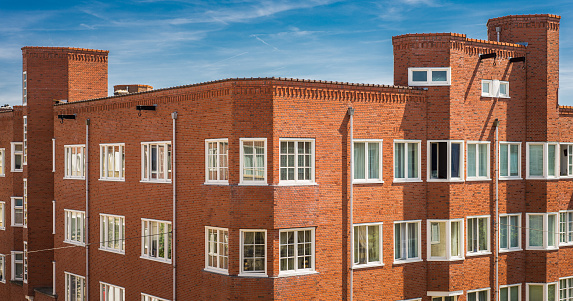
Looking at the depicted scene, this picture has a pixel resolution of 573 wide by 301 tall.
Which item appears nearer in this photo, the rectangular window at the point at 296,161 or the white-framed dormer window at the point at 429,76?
the rectangular window at the point at 296,161

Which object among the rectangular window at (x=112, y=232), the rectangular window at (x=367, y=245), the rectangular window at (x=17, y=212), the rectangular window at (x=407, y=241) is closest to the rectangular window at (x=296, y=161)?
the rectangular window at (x=367, y=245)

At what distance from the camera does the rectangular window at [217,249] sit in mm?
23531

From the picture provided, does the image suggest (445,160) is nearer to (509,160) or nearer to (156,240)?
(509,160)

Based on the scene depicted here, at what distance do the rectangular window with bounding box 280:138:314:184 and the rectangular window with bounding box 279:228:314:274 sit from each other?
187 cm

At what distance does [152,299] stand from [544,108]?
19412 mm

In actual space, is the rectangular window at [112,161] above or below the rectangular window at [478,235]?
above

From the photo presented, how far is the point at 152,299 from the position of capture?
27375 mm

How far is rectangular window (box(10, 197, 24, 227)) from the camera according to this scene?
133ft

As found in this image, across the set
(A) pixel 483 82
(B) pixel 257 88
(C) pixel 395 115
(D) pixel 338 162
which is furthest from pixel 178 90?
(A) pixel 483 82

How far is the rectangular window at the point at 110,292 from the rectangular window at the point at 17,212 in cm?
1262

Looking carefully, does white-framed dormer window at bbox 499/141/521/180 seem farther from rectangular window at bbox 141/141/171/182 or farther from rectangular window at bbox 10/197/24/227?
rectangular window at bbox 10/197/24/227

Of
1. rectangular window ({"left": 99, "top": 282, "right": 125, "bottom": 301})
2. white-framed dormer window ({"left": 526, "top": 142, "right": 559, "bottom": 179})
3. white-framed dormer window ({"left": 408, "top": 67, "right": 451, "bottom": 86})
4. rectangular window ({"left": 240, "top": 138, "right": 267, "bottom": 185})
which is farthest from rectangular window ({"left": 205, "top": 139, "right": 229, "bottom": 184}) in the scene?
white-framed dormer window ({"left": 526, "top": 142, "right": 559, "bottom": 179})

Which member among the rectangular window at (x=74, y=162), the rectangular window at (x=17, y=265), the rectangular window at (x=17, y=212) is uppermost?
the rectangular window at (x=74, y=162)

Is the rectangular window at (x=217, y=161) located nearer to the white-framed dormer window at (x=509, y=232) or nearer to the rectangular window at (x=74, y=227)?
the rectangular window at (x=74, y=227)
